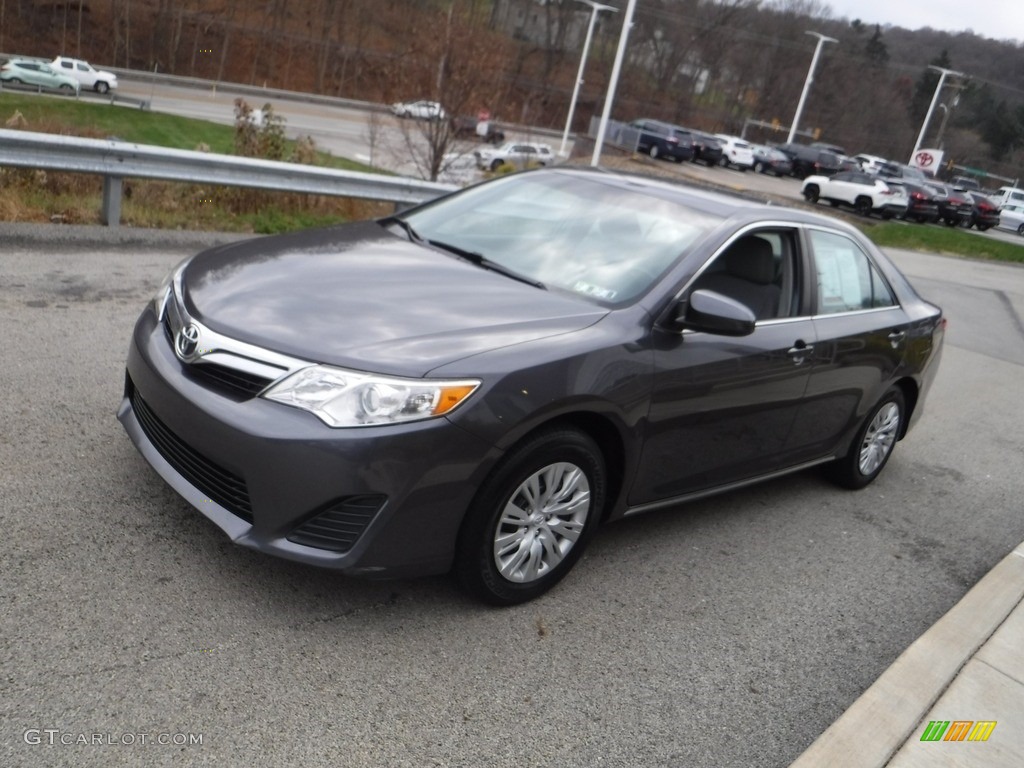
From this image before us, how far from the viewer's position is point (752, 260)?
4730 mm

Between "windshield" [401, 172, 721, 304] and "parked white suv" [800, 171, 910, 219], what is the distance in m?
36.4

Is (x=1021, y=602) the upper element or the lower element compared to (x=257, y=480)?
lower

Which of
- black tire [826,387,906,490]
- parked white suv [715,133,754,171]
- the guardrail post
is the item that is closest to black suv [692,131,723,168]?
parked white suv [715,133,754,171]

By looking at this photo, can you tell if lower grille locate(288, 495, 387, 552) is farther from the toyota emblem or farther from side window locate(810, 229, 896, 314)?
side window locate(810, 229, 896, 314)

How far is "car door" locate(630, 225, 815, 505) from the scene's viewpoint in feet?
13.6

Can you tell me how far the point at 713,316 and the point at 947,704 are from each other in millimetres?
1765

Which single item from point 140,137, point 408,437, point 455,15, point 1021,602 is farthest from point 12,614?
point 140,137

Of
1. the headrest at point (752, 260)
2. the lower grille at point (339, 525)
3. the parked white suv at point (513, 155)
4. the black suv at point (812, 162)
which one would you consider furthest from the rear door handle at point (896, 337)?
the black suv at point (812, 162)

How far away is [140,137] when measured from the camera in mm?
26859

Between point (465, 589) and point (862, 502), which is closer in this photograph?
point (465, 589)

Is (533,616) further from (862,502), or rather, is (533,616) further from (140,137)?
(140,137)

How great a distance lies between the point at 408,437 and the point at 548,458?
64 cm

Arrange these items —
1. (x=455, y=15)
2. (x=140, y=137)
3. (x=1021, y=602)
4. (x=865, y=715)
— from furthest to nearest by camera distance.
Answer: (x=140, y=137), (x=455, y=15), (x=1021, y=602), (x=865, y=715)

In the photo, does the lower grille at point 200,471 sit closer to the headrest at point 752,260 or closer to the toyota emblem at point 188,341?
the toyota emblem at point 188,341
